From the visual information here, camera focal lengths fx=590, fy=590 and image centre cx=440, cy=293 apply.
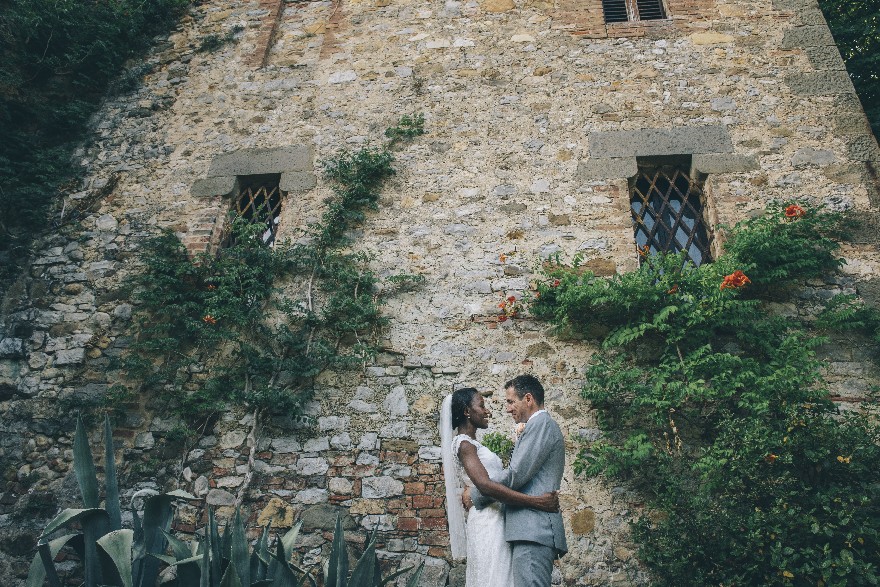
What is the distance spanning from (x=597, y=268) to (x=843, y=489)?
2079 millimetres

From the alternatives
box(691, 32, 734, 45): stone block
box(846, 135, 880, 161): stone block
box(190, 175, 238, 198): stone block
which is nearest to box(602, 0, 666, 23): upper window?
box(691, 32, 734, 45): stone block

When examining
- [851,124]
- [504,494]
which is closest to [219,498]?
[504,494]

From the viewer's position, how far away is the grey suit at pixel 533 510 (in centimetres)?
254

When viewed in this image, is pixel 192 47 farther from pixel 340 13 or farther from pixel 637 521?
pixel 637 521

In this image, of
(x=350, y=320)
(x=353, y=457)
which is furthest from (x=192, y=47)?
(x=353, y=457)

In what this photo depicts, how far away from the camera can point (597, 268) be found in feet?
14.9

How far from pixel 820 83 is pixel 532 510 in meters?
4.65

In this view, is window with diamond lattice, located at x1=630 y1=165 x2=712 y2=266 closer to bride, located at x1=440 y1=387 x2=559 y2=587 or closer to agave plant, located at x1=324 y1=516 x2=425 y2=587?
bride, located at x1=440 y1=387 x2=559 y2=587

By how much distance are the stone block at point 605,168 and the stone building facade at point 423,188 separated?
17 millimetres

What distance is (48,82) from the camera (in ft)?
19.0

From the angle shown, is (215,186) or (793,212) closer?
(793,212)

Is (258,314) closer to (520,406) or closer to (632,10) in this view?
(520,406)

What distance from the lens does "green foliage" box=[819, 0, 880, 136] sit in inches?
224

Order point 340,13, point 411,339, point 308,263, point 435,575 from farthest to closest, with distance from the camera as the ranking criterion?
point 340,13 < point 308,263 < point 411,339 < point 435,575
